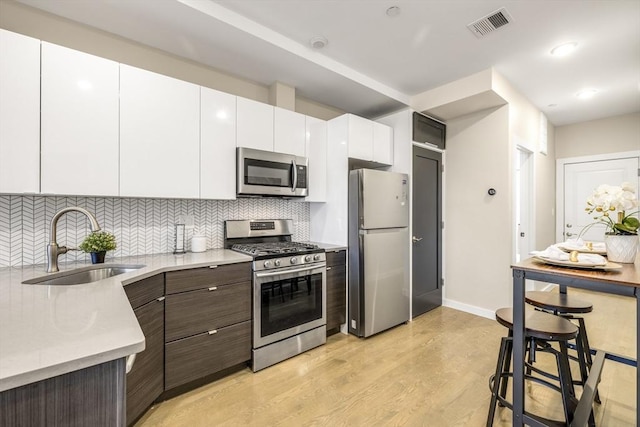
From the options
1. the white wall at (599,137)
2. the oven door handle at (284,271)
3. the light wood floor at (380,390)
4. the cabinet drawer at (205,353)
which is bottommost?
the light wood floor at (380,390)

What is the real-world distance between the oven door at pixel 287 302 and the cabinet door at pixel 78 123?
127 centimetres

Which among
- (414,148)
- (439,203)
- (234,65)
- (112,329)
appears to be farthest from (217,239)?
(439,203)

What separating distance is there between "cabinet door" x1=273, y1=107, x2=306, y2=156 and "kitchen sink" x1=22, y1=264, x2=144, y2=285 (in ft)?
5.20

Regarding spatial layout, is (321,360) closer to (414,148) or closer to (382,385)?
(382,385)

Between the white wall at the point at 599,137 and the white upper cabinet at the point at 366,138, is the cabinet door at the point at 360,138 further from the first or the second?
the white wall at the point at 599,137

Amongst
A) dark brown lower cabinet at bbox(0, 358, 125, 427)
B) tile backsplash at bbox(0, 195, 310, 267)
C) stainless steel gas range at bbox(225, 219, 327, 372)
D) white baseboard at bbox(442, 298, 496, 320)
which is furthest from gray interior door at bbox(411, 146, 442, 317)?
dark brown lower cabinet at bbox(0, 358, 125, 427)

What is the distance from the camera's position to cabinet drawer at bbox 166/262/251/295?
6.38ft

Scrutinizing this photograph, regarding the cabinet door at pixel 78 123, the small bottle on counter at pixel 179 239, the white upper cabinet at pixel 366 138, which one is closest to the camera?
the cabinet door at pixel 78 123

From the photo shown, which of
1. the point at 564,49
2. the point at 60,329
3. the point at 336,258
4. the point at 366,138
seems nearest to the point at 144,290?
the point at 60,329

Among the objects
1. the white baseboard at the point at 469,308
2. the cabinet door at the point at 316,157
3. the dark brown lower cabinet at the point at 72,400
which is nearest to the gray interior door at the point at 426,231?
the white baseboard at the point at 469,308

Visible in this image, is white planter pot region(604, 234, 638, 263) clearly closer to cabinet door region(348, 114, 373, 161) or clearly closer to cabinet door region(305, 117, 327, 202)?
cabinet door region(348, 114, 373, 161)

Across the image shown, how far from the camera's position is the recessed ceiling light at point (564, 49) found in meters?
2.68

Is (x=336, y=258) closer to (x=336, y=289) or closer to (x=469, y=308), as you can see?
(x=336, y=289)

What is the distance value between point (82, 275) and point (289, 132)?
2.00m
